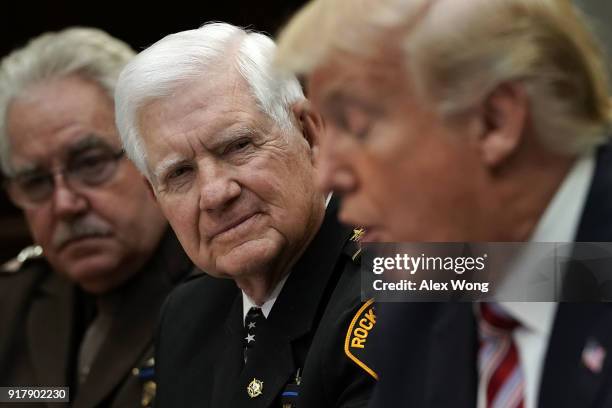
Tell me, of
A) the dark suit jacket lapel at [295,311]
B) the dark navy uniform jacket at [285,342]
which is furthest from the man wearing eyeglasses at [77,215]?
the dark suit jacket lapel at [295,311]

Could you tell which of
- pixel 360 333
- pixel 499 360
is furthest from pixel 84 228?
pixel 499 360

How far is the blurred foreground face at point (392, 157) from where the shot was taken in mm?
1370

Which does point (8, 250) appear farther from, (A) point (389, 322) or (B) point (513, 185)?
(B) point (513, 185)

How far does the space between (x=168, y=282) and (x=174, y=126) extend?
1.02 meters

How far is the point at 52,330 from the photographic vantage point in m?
3.22

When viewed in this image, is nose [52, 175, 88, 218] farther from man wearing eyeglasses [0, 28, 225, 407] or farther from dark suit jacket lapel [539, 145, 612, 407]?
dark suit jacket lapel [539, 145, 612, 407]

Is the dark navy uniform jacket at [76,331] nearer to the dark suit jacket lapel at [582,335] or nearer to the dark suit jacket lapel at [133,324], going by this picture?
the dark suit jacket lapel at [133,324]

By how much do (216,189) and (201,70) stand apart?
9.9 inches

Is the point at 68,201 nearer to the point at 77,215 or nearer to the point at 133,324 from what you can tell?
the point at 77,215

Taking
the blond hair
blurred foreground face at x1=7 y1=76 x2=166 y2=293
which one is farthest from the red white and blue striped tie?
blurred foreground face at x1=7 y1=76 x2=166 y2=293

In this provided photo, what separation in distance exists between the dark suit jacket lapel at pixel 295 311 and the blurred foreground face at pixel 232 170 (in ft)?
0.20

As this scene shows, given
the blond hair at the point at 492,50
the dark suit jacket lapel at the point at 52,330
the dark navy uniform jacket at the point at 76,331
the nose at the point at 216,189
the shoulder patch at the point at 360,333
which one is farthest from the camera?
the dark suit jacket lapel at the point at 52,330

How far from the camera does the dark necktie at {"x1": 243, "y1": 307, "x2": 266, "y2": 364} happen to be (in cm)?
232

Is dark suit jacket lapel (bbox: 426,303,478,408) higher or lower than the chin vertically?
higher
